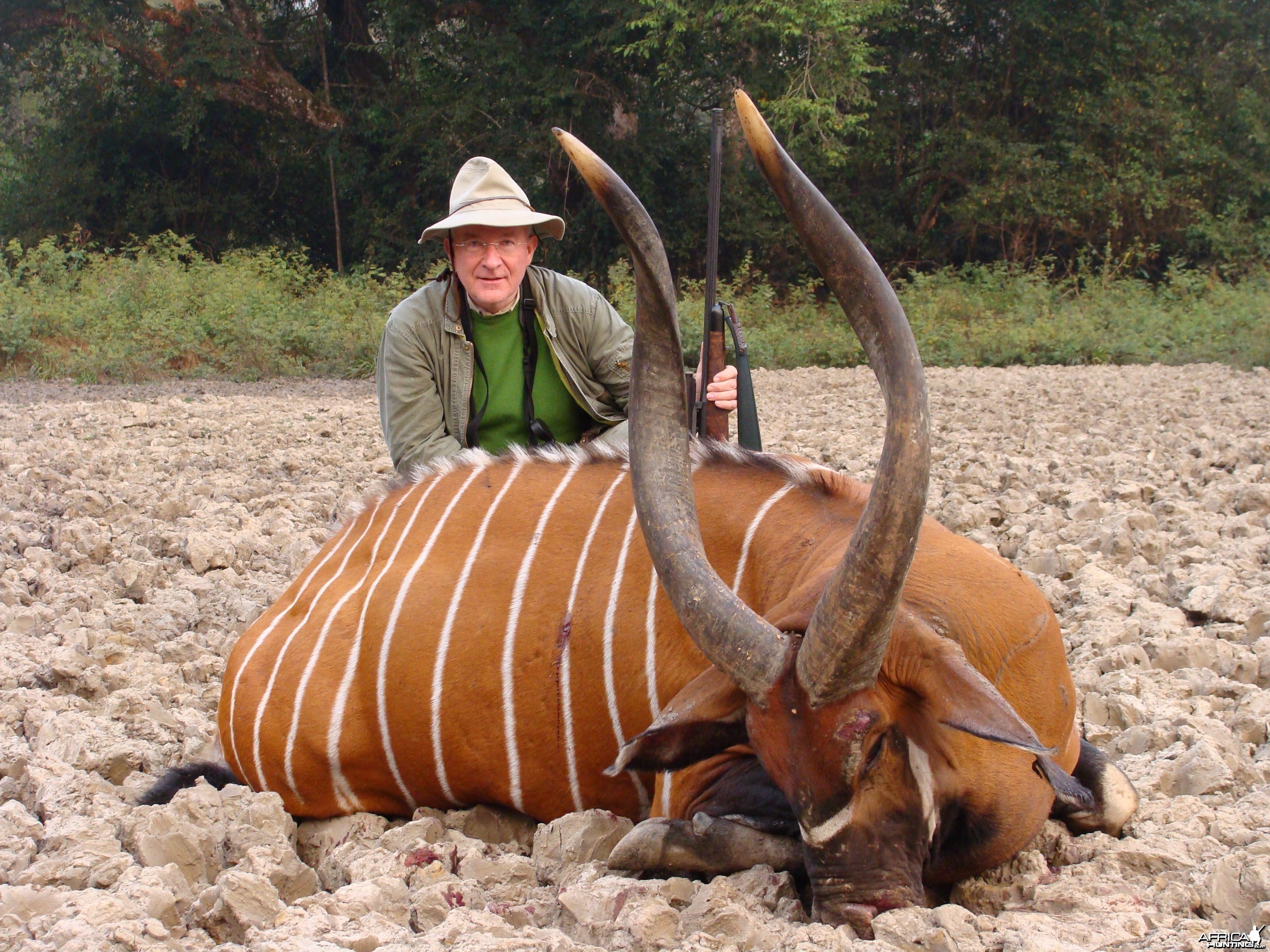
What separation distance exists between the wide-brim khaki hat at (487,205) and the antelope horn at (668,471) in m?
1.50

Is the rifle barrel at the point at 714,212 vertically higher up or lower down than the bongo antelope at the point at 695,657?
higher up

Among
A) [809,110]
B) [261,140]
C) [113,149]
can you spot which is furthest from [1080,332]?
[113,149]

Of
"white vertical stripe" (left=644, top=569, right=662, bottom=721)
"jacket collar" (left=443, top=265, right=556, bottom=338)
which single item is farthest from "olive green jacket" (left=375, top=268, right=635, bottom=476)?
"white vertical stripe" (left=644, top=569, right=662, bottom=721)

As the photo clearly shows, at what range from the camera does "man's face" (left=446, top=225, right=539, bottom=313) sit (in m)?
3.82

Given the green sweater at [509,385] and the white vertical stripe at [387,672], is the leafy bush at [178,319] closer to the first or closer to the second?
the green sweater at [509,385]

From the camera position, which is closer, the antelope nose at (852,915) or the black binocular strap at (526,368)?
the antelope nose at (852,915)

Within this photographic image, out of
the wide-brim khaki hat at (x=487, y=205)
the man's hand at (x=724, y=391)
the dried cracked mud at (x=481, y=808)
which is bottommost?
the dried cracked mud at (x=481, y=808)

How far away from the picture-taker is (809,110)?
62.8 feet

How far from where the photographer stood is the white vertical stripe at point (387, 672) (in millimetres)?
2920

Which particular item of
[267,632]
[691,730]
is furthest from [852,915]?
[267,632]

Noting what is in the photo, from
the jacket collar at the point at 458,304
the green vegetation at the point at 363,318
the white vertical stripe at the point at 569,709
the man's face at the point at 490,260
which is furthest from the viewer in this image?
the green vegetation at the point at 363,318

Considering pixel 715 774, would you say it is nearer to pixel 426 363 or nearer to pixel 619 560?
pixel 619 560

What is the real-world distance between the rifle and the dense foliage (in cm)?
1707

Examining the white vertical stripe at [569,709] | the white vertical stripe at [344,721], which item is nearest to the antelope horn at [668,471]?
the white vertical stripe at [569,709]
